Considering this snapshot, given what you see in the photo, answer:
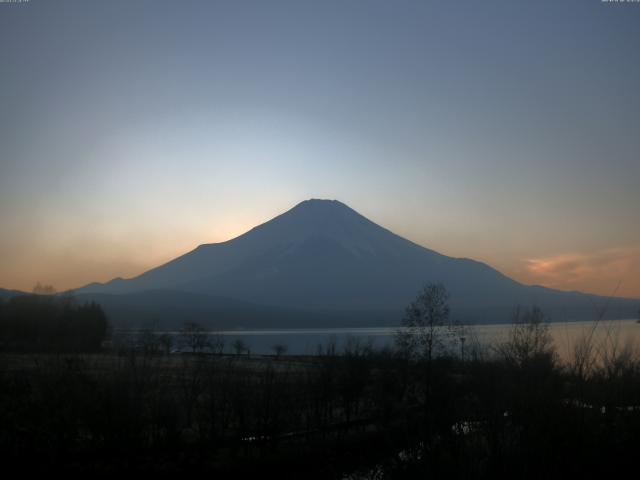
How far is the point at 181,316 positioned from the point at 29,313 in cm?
10747

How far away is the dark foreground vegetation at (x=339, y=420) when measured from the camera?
686 centimetres

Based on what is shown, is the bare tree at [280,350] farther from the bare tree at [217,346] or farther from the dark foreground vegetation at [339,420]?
the dark foreground vegetation at [339,420]

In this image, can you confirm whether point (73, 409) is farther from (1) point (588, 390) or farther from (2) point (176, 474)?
(1) point (588, 390)

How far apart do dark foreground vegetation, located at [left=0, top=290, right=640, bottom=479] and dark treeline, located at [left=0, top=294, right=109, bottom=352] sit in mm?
20072

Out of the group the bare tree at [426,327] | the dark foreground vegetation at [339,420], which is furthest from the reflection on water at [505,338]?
the bare tree at [426,327]

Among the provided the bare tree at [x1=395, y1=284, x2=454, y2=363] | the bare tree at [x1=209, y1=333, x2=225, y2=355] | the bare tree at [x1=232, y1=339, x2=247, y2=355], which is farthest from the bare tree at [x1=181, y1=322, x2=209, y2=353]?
the bare tree at [x1=395, y1=284, x2=454, y2=363]

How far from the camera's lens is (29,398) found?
52.7ft

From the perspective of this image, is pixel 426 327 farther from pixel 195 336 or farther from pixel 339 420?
pixel 195 336

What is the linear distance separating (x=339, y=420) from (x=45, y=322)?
105 feet

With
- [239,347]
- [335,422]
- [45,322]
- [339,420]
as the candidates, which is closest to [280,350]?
[239,347]

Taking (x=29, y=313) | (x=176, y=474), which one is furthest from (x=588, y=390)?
(x=29, y=313)

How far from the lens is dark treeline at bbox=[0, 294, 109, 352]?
3962 centimetres

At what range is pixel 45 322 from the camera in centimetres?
4522

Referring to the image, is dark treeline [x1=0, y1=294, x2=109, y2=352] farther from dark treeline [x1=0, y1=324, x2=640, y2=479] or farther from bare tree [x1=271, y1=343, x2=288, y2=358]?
dark treeline [x1=0, y1=324, x2=640, y2=479]
